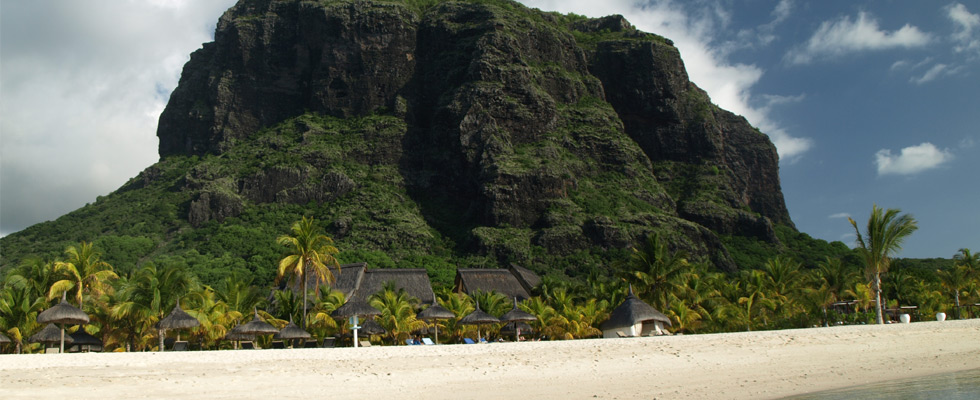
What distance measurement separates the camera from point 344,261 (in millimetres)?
65438

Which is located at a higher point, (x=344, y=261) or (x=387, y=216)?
(x=387, y=216)

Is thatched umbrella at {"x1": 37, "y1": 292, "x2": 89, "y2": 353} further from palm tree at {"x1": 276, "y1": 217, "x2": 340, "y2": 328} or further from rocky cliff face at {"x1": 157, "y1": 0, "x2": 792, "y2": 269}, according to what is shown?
rocky cliff face at {"x1": 157, "y1": 0, "x2": 792, "y2": 269}

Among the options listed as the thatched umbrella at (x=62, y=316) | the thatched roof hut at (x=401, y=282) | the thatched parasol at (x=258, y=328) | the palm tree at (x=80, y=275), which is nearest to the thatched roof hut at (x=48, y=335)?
the thatched umbrella at (x=62, y=316)

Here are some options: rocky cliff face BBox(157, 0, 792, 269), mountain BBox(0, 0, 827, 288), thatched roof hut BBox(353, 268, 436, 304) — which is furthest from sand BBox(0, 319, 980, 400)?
rocky cliff face BBox(157, 0, 792, 269)

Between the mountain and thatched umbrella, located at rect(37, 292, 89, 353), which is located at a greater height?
the mountain

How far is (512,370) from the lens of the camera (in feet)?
62.2

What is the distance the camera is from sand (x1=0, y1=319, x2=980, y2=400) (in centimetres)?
1614

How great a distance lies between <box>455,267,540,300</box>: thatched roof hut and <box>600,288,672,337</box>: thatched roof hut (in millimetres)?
18997

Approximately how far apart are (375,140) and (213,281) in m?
30.9

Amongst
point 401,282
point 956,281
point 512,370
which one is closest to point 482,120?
point 401,282

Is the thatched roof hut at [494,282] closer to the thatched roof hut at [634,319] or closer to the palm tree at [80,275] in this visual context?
the thatched roof hut at [634,319]

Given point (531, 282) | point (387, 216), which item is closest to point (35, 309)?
point (531, 282)

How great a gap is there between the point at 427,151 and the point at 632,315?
199ft

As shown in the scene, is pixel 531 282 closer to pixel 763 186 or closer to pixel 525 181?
pixel 525 181
